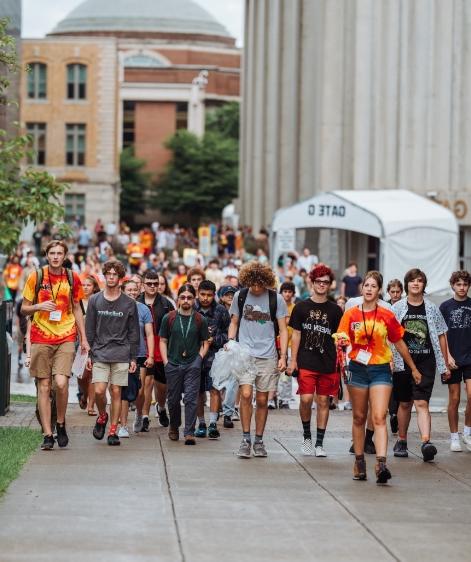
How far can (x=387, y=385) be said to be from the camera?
11703 millimetres

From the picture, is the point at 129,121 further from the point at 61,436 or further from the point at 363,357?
the point at 363,357

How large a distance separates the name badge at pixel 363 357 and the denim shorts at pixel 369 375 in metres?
0.06

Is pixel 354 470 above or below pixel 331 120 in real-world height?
below

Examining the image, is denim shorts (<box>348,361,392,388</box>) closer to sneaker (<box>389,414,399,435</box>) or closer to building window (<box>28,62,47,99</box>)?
sneaker (<box>389,414,399,435</box>)

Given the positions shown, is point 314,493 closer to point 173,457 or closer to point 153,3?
point 173,457

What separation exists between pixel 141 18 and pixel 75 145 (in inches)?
2701

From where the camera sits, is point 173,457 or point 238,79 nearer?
point 173,457

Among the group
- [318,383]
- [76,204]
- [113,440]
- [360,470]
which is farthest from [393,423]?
[76,204]

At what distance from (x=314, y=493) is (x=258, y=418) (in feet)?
7.13

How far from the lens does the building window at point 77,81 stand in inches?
3278

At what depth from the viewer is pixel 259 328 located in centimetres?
1316

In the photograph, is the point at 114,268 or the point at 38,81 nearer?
the point at 114,268

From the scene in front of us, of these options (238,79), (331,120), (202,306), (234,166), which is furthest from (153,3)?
(202,306)

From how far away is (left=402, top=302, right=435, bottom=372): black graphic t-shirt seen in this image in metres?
13.1
